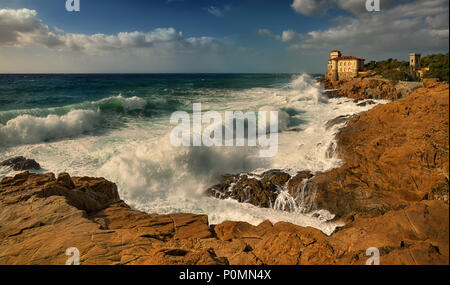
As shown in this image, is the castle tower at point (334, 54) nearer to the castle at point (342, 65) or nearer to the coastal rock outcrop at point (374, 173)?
the castle at point (342, 65)

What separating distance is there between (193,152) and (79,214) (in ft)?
16.1

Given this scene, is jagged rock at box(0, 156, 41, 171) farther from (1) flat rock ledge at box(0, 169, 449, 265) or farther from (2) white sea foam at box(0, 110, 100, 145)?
(1) flat rock ledge at box(0, 169, 449, 265)

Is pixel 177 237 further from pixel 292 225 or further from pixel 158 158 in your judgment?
pixel 158 158

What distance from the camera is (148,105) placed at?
2203 cm

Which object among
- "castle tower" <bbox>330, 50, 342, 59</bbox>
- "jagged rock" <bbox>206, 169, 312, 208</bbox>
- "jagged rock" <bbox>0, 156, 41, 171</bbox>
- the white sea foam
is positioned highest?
"castle tower" <bbox>330, 50, 342, 59</bbox>

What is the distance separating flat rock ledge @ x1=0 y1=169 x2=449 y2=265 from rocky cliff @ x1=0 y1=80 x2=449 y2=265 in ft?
0.04

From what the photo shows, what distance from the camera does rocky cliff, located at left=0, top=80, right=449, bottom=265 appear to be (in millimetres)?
2410

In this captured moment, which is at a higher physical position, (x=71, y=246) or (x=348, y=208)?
(x=71, y=246)

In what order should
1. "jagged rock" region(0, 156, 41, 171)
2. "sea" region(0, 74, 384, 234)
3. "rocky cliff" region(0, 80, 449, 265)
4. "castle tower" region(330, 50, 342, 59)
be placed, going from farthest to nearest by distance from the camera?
"jagged rock" region(0, 156, 41, 171)
"castle tower" region(330, 50, 342, 59)
"sea" region(0, 74, 384, 234)
"rocky cliff" region(0, 80, 449, 265)

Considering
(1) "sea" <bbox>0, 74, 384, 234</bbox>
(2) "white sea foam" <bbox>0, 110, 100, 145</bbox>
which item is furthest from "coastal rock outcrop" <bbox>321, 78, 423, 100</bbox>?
(2) "white sea foam" <bbox>0, 110, 100, 145</bbox>

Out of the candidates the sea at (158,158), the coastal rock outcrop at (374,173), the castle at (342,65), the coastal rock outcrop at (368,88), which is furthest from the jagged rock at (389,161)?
the coastal rock outcrop at (368,88)
